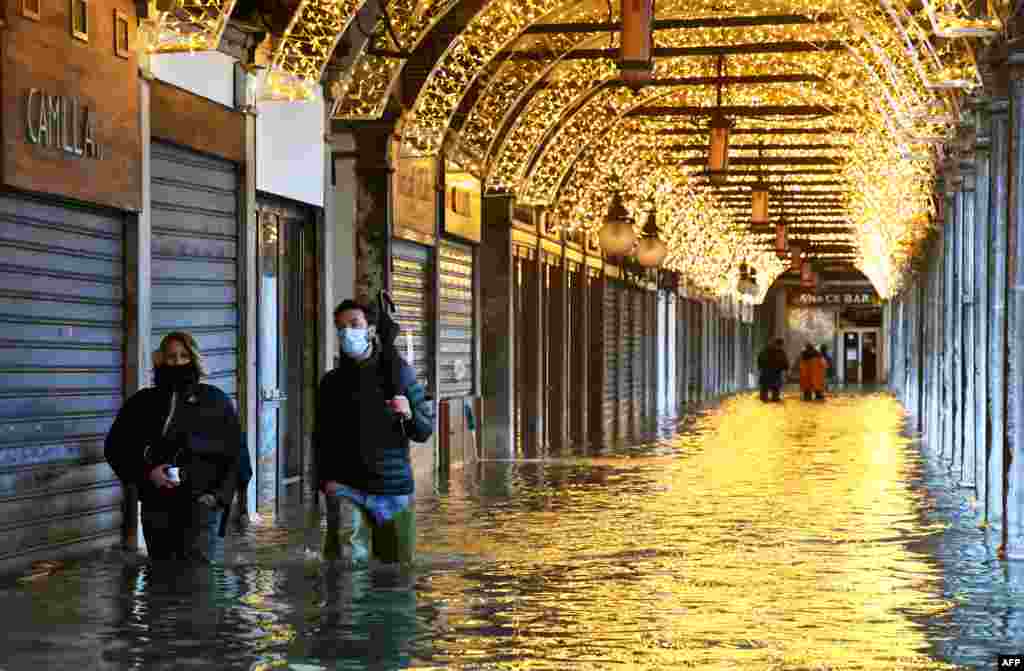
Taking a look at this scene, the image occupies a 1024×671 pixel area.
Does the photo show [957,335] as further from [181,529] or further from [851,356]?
[851,356]

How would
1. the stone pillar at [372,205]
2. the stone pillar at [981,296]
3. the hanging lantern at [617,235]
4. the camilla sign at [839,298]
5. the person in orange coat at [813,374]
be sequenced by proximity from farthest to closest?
the camilla sign at [839,298], the person in orange coat at [813,374], the hanging lantern at [617,235], the stone pillar at [372,205], the stone pillar at [981,296]

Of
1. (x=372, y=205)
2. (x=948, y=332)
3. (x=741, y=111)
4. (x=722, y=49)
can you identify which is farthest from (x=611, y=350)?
(x=372, y=205)

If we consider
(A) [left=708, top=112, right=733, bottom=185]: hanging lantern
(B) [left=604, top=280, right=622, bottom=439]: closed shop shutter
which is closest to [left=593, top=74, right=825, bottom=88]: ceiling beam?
(A) [left=708, top=112, right=733, bottom=185]: hanging lantern

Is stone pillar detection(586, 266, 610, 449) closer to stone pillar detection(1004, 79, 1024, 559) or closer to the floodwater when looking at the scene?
the floodwater

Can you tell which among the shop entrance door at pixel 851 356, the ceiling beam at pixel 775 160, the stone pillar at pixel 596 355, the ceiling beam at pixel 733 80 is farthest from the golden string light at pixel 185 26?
the shop entrance door at pixel 851 356

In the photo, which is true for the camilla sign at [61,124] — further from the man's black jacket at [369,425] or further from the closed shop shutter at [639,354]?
the closed shop shutter at [639,354]

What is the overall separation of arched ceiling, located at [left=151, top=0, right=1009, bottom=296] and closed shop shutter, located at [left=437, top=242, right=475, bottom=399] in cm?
114

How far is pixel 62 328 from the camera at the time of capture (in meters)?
11.2

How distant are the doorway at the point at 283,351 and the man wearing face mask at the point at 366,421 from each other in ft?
15.3

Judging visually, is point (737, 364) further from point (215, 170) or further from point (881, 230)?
point (215, 170)

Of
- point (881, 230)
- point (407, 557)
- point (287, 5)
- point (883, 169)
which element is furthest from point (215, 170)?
point (881, 230)

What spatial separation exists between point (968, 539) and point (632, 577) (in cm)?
335

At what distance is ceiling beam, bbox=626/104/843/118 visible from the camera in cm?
2891

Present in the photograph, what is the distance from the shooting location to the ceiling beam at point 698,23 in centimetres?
2150
